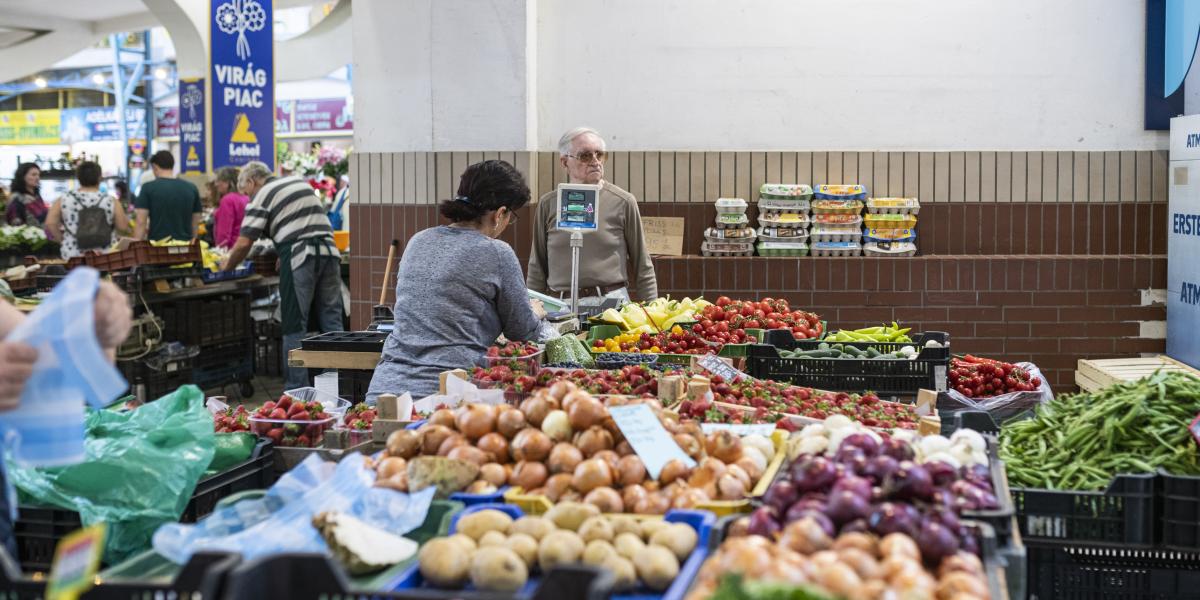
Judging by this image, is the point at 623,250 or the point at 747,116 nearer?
the point at 623,250

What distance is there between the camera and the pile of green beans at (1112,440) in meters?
3.25

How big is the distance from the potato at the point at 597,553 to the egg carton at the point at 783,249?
5.42 metres

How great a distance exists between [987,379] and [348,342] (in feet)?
9.29

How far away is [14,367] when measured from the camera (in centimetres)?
195

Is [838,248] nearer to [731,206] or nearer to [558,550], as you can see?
[731,206]

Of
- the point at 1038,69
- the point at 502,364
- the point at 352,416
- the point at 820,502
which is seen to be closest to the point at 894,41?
the point at 1038,69

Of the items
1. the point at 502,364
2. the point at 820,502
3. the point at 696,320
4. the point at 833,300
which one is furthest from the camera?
the point at 833,300

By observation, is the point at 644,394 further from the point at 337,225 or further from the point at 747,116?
the point at 337,225

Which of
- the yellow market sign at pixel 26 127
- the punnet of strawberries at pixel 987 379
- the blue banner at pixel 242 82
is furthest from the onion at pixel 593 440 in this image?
the yellow market sign at pixel 26 127

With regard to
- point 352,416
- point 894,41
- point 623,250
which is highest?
point 894,41

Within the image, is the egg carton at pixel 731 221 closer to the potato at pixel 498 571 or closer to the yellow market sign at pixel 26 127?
the potato at pixel 498 571

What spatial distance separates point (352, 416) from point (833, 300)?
439 centimetres

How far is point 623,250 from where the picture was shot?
655 centimetres

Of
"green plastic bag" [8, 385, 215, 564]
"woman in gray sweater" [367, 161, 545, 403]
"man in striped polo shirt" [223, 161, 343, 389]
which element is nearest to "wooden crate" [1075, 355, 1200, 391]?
"woman in gray sweater" [367, 161, 545, 403]
